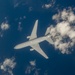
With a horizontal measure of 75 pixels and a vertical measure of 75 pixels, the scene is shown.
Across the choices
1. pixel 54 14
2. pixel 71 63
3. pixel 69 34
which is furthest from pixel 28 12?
pixel 71 63

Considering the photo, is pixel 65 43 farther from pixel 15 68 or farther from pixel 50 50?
pixel 15 68

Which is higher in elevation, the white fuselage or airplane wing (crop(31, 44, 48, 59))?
the white fuselage

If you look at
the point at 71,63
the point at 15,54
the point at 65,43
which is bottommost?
the point at 71,63

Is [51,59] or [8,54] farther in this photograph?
[8,54]

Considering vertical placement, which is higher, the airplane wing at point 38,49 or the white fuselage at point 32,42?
the white fuselage at point 32,42

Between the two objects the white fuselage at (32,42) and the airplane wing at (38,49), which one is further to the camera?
the white fuselage at (32,42)

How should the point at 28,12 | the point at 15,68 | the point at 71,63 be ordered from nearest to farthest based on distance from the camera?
the point at 71,63 → the point at 15,68 → the point at 28,12

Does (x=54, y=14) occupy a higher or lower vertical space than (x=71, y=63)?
higher

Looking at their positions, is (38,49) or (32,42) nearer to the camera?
Result: (38,49)

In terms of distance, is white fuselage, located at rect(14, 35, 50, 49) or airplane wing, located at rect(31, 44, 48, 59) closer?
airplane wing, located at rect(31, 44, 48, 59)

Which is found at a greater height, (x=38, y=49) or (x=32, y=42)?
(x=32, y=42)

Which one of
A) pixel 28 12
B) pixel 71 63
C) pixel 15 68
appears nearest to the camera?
pixel 71 63
